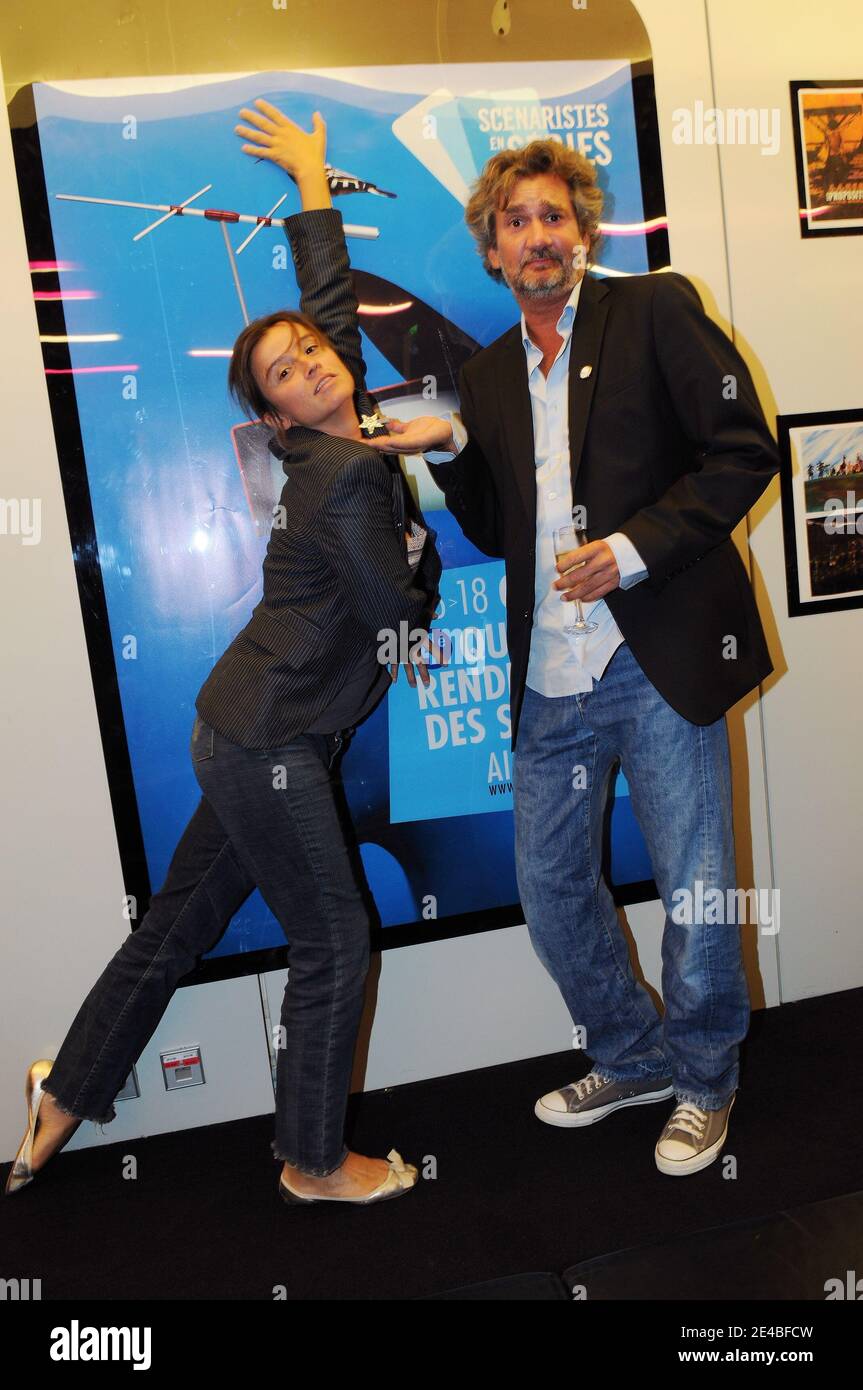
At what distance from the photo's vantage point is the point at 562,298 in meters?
2.14

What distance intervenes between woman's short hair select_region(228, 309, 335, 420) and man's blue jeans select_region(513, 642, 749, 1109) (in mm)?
838

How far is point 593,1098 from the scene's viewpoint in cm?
235

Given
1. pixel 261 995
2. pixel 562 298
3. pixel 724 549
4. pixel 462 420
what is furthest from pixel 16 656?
pixel 724 549

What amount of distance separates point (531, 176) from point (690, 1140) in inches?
80.2

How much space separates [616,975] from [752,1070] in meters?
0.52

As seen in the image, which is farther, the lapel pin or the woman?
the lapel pin

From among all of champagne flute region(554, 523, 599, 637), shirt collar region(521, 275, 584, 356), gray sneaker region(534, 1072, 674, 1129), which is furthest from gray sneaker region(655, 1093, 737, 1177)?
shirt collar region(521, 275, 584, 356)

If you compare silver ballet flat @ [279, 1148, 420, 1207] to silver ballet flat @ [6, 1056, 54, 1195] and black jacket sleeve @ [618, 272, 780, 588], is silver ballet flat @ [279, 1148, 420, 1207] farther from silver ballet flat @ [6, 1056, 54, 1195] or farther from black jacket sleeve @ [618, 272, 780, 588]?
black jacket sleeve @ [618, 272, 780, 588]

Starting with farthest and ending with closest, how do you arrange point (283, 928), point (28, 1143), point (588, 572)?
point (28, 1143) → point (283, 928) → point (588, 572)

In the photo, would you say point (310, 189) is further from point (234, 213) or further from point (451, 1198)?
point (451, 1198)

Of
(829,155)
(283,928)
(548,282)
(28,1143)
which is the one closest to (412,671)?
(283,928)

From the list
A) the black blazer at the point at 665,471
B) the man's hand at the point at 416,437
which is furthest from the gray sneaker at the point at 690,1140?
the man's hand at the point at 416,437

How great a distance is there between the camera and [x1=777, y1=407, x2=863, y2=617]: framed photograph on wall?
2.72 metres

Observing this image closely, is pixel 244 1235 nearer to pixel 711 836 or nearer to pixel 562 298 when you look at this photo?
pixel 711 836
